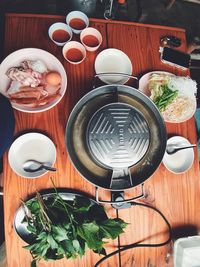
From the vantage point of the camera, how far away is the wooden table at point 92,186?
190 centimetres

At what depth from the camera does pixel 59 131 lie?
2000mm

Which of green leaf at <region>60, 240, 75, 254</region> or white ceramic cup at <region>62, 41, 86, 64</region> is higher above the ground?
white ceramic cup at <region>62, 41, 86, 64</region>

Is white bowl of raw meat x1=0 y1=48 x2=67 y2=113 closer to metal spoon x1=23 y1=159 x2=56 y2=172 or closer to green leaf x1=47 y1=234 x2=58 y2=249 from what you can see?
metal spoon x1=23 y1=159 x2=56 y2=172

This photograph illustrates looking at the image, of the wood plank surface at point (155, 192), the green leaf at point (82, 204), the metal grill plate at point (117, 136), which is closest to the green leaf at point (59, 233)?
the green leaf at point (82, 204)

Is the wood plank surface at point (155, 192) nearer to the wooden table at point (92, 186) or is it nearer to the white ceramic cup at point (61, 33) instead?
the wooden table at point (92, 186)

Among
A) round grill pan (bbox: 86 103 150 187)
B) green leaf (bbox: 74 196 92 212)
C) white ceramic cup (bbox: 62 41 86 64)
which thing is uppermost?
white ceramic cup (bbox: 62 41 86 64)

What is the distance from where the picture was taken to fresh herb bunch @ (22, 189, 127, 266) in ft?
5.22

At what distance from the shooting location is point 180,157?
215cm

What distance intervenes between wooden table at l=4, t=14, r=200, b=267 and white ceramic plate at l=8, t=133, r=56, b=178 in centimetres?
5

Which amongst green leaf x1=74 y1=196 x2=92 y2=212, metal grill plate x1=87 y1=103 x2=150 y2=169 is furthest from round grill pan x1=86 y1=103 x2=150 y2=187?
green leaf x1=74 y1=196 x2=92 y2=212

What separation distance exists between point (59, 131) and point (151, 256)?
3.48 feet

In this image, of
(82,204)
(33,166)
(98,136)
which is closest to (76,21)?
(98,136)

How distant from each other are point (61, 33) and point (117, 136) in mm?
947

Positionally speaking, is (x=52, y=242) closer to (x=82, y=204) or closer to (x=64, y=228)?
(x=64, y=228)
